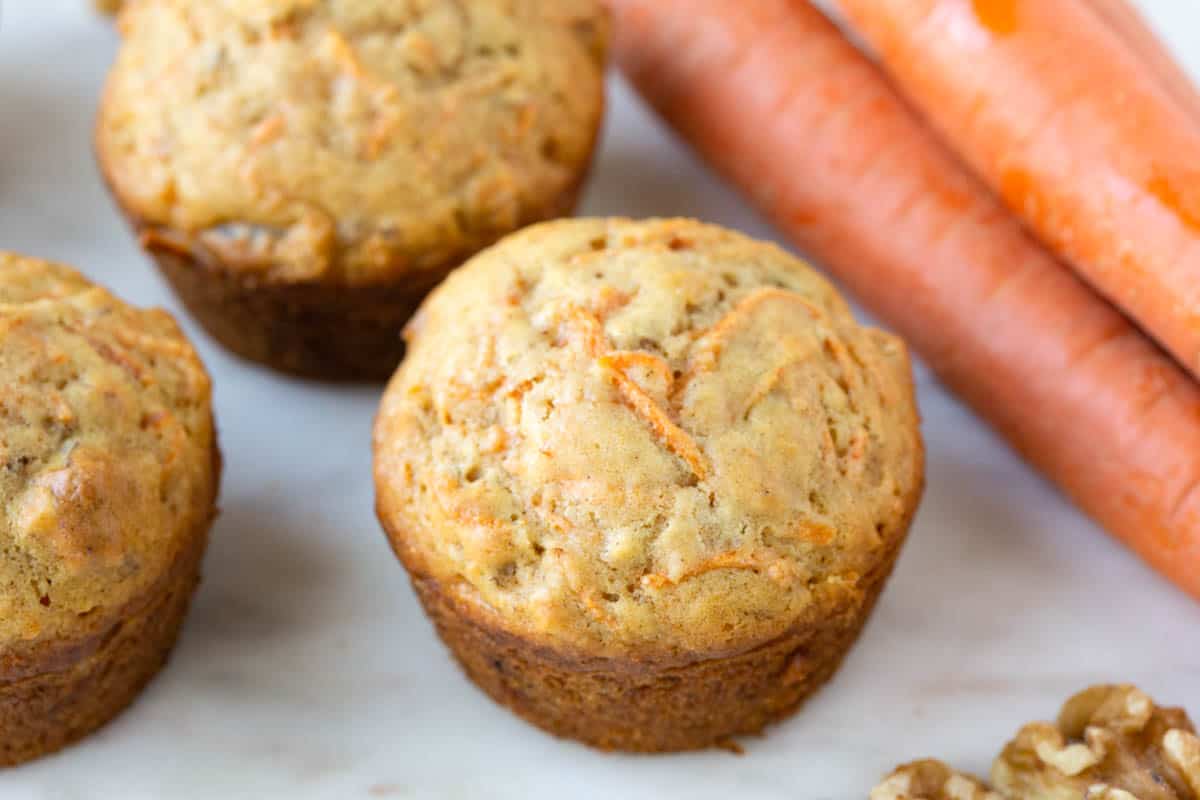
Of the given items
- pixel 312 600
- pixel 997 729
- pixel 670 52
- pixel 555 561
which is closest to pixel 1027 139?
pixel 670 52

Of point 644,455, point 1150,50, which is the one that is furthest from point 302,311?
point 1150,50

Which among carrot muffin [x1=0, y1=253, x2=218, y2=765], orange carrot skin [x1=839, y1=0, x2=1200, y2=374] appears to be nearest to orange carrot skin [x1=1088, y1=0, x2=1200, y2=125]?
orange carrot skin [x1=839, y1=0, x2=1200, y2=374]

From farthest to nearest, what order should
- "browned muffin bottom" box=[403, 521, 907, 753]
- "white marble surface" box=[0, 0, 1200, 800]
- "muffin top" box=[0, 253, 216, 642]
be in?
1. "white marble surface" box=[0, 0, 1200, 800]
2. "browned muffin bottom" box=[403, 521, 907, 753]
3. "muffin top" box=[0, 253, 216, 642]

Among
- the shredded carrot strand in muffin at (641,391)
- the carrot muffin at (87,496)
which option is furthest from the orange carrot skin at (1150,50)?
the carrot muffin at (87,496)

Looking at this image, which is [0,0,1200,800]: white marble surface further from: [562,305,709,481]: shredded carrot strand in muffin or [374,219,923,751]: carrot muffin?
[562,305,709,481]: shredded carrot strand in muffin

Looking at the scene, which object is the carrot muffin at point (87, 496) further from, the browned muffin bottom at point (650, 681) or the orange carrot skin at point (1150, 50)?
the orange carrot skin at point (1150, 50)

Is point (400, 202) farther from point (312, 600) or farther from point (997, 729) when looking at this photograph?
point (997, 729)
